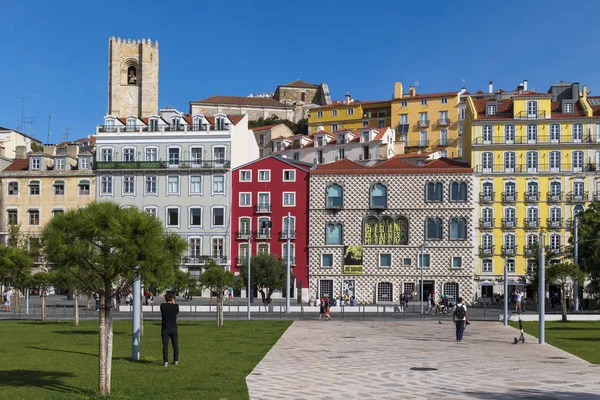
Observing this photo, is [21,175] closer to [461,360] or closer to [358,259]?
[358,259]

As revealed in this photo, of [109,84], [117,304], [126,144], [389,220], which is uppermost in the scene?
[109,84]

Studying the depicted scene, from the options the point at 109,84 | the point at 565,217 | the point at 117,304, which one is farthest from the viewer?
the point at 109,84

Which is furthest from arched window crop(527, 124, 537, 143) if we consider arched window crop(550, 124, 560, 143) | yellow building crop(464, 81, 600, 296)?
arched window crop(550, 124, 560, 143)

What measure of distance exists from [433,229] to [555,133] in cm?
1369

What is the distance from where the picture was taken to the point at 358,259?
77.7 m

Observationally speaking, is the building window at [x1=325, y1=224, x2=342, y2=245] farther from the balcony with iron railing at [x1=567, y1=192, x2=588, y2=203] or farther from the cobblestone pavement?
the cobblestone pavement

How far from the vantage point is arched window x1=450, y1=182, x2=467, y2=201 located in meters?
76.6

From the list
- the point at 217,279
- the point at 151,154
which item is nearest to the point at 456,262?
the point at 151,154

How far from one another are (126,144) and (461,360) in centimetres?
6132

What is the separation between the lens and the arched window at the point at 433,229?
76.6 m

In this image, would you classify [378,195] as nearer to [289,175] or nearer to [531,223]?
[289,175]

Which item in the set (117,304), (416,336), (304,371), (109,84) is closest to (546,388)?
(304,371)

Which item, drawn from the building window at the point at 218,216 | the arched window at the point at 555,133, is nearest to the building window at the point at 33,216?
the building window at the point at 218,216

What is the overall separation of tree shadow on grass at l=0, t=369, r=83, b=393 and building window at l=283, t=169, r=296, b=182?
5870 cm
